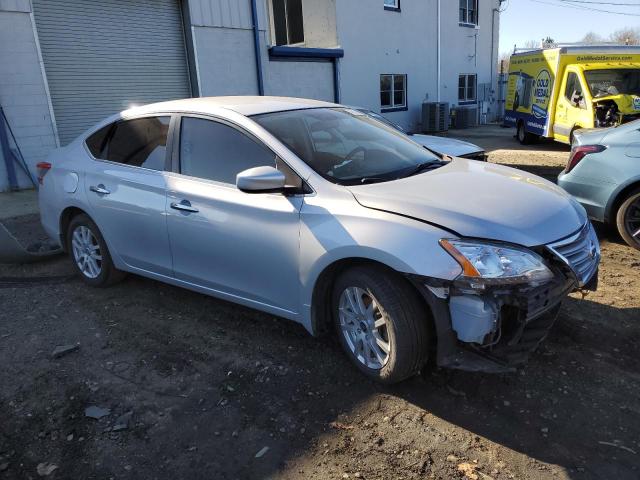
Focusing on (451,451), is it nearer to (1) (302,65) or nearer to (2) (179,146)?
(2) (179,146)

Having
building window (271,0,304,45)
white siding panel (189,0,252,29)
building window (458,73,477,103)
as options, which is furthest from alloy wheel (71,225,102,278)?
building window (458,73,477,103)

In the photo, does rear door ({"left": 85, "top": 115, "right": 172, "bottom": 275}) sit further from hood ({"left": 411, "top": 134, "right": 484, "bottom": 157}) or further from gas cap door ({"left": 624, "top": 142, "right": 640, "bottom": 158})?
gas cap door ({"left": 624, "top": 142, "right": 640, "bottom": 158})

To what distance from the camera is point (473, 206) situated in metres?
2.99

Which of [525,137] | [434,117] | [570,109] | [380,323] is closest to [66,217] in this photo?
[380,323]

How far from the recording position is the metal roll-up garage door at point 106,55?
10023 mm

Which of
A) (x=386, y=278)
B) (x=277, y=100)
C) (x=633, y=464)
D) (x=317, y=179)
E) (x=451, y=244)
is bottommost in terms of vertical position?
(x=633, y=464)

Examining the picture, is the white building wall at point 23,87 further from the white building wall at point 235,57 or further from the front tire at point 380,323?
the front tire at point 380,323

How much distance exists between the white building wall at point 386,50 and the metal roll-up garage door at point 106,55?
20.7 feet

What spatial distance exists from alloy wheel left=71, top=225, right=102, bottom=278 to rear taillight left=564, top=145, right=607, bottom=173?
4.85 meters

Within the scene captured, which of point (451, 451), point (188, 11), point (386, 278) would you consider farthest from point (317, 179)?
point (188, 11)

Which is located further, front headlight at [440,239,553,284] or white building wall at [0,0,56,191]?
white building wall at [0,0,56,191]

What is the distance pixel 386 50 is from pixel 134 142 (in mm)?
15797

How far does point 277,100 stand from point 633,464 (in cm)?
331

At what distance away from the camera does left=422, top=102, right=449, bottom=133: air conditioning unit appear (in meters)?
20.0
